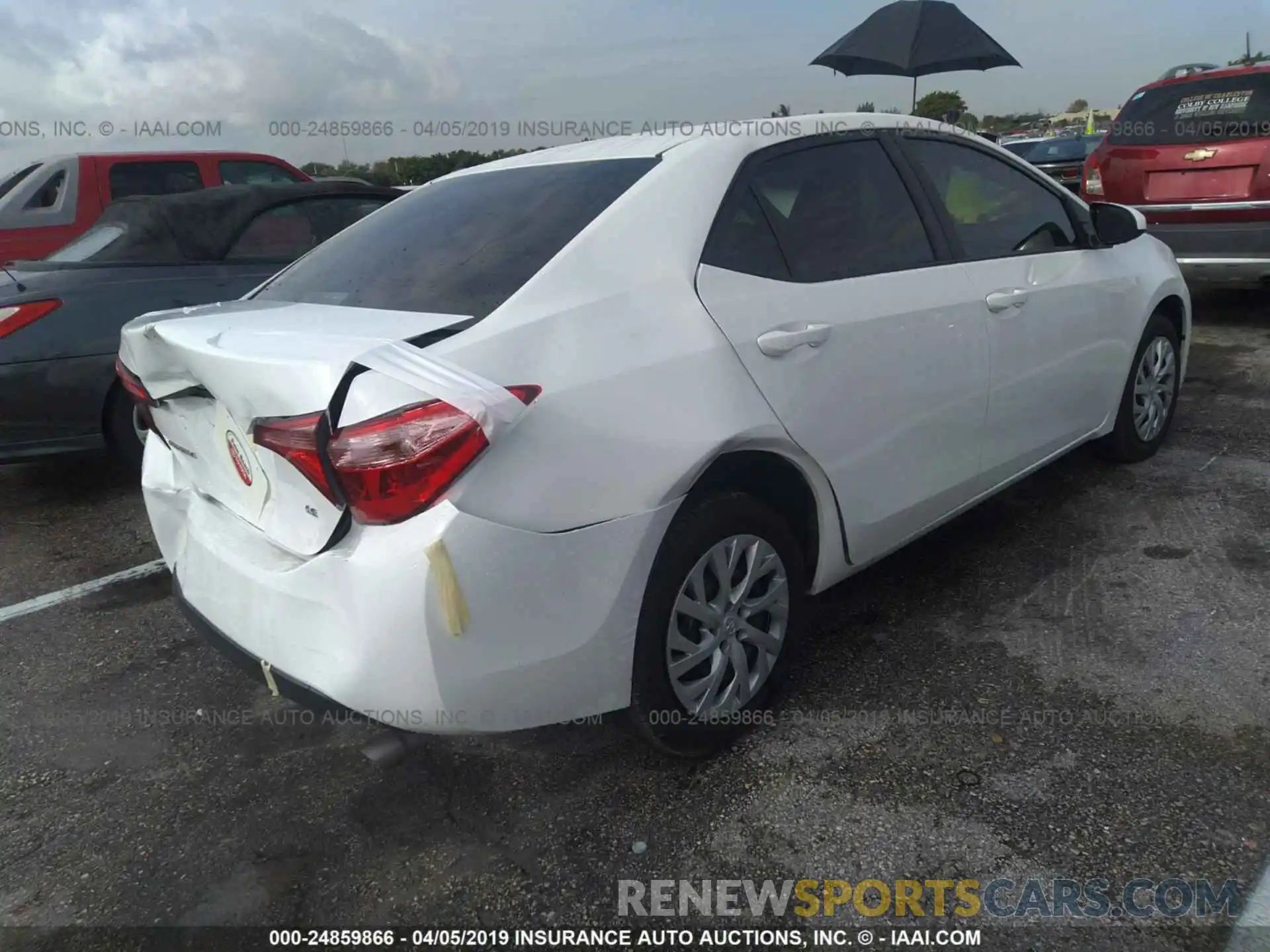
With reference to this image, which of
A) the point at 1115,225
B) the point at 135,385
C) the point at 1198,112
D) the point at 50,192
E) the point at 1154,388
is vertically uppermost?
the point at 1198,112

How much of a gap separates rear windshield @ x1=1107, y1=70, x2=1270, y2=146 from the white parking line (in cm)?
692

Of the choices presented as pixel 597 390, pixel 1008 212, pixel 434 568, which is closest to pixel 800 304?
pixel 597 390

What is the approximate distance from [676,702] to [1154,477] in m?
2.96

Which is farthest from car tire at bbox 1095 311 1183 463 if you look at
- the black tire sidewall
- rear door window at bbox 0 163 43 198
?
rear door window at bbox 0 163 43 198

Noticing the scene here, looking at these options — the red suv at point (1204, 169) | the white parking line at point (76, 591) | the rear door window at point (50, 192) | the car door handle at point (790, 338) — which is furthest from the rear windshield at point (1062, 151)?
the white parking line at point (76, 591)

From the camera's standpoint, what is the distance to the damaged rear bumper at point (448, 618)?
1822 mm

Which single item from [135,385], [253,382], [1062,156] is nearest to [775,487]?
[253,382]

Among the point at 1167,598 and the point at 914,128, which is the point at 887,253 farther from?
the point at 1167,598

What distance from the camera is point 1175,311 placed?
14.3ft

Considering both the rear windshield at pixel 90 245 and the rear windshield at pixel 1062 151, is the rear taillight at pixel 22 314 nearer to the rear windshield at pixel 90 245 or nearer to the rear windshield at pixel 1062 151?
the rear windshield at pixel 90 245

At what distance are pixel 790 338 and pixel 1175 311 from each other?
2865mm

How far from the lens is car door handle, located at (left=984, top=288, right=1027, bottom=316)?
306 centimetres

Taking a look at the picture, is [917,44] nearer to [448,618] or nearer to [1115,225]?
[1115,225]

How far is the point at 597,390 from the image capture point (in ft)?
6.54
